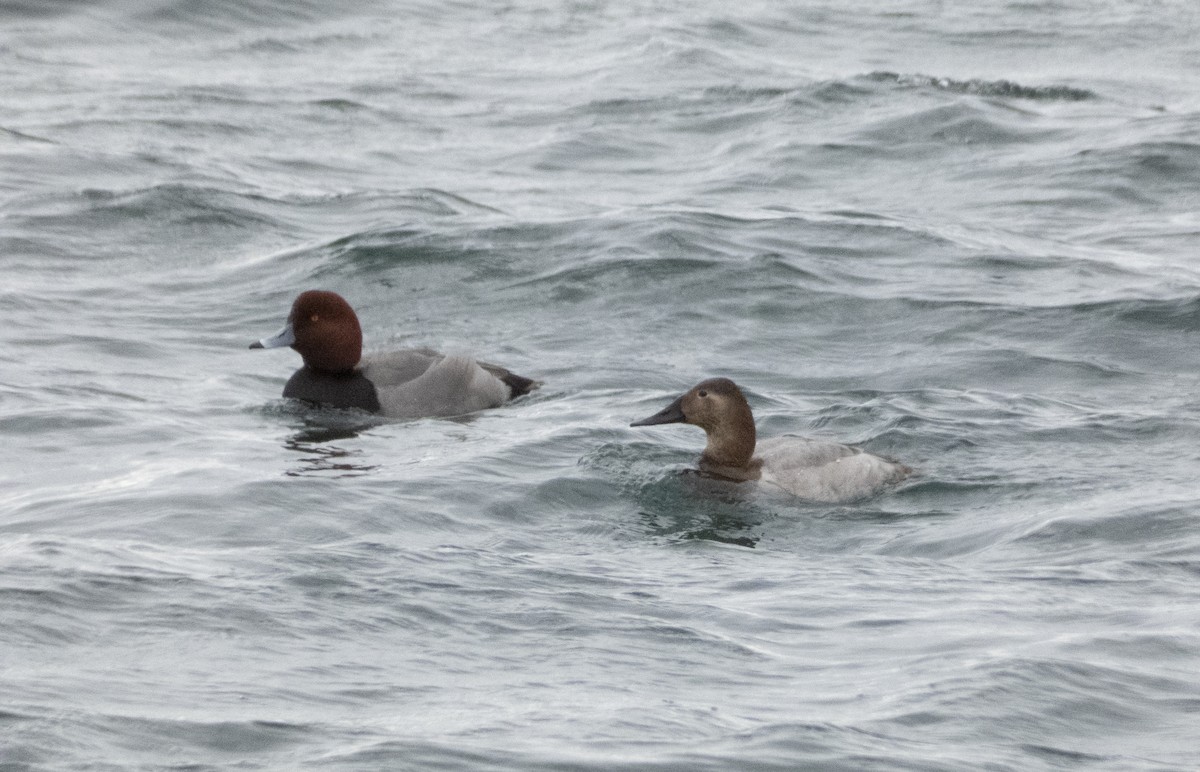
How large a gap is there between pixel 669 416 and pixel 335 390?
253cm

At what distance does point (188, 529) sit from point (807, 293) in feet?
22.0

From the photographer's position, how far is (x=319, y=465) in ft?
33.2

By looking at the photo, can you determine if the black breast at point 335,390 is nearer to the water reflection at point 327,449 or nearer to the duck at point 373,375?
the duck at point 373,375

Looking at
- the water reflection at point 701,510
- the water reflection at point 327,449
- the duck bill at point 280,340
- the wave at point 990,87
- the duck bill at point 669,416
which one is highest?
the wave at point 990,87

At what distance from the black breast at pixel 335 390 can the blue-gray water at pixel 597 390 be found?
240 millimetres

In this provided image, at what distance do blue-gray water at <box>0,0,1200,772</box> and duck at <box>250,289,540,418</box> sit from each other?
21 cm

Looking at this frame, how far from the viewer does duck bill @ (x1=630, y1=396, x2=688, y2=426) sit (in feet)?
33.4

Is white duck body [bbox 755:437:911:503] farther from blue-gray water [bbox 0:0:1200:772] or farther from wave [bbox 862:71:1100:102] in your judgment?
wave [bbox 862:71:1100:102]

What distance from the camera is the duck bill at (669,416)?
33.4ft

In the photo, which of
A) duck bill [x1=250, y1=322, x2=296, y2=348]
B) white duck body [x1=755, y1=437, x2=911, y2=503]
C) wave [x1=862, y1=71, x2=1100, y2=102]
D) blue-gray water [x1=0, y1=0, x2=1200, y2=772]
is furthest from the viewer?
wave [x1=862, y1=71, x2=1100, y2=102]

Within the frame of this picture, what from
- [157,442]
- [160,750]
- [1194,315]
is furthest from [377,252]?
[160,750]

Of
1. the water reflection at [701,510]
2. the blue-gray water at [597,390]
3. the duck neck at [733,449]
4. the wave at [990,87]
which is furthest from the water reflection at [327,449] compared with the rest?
the wave at [990,87]

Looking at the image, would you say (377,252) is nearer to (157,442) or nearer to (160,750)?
(157,442)

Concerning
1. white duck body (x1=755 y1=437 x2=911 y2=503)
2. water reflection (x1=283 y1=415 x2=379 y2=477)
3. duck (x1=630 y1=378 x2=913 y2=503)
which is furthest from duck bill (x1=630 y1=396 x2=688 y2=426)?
water reflection (x1=283 y1=415 x2=379 y2=477)
